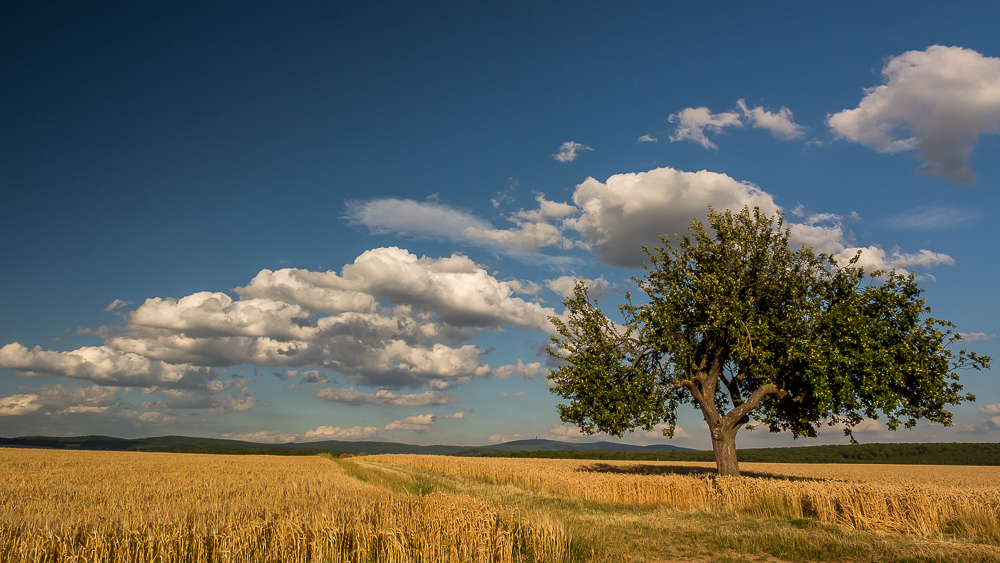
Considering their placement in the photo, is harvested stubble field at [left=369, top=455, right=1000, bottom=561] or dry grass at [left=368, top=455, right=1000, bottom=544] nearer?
harvested stubble field at [left=369, top=455, right=1000, bottom=561]

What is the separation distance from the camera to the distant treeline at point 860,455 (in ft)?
338

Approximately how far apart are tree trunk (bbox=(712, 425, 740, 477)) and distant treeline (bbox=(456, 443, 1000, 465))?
254 ft

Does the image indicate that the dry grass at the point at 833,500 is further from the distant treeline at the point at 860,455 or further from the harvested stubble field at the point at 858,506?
the distant treeline at the point at 860,455

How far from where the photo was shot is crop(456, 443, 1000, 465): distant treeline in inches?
4053

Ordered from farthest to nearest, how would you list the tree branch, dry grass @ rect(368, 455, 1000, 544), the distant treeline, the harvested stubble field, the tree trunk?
1. the distant treeline
2. the tree trunk
3. the tree branch
4. dry grass @ rect(368, 455, 1000, 544)
5. the harvested stubble field

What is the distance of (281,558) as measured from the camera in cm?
800

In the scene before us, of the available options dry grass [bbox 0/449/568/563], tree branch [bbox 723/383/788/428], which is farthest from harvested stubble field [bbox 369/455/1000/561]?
dry grass [bbox 0/449/568/563]

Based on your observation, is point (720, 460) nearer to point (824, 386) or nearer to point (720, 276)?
point (824, 386)

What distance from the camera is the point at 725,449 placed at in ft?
80.1

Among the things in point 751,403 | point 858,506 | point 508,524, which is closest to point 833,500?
point 858,506

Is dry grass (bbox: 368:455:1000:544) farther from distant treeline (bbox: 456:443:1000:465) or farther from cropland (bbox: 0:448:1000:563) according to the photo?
distant treeline (bbox: 456:443:1000:465)

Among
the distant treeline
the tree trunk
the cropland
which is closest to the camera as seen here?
the cropland

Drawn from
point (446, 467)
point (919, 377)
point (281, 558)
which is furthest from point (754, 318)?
point (446, 467)

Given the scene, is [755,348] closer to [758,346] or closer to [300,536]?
[758,346]
